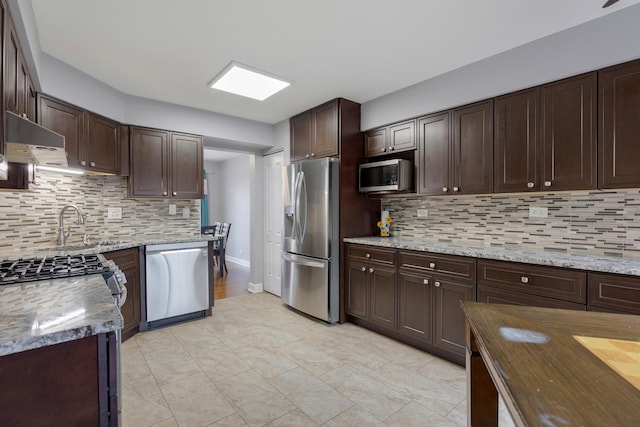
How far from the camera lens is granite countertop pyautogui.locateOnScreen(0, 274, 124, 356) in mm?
869

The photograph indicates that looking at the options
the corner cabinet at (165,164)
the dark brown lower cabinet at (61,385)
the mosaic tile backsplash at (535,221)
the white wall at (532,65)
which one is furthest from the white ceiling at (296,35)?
the dark brown lower cabinet at (61,385)

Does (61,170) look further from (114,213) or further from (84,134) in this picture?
(114,213)

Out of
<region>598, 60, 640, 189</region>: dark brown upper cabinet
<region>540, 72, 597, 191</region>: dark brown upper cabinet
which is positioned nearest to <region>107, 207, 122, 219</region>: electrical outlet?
<region>540, 72, 597, 191</region>: dark brown upper cabinet

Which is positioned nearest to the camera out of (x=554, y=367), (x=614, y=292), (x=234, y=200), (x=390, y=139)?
(x=554, y=367)

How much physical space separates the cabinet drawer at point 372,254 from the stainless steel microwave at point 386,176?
613 millimetres

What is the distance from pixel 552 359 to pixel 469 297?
5.53ft

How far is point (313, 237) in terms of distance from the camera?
344 cm

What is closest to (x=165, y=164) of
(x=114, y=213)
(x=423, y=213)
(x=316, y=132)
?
(x=114, y=213)

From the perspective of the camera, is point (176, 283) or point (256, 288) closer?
point (176, 283)

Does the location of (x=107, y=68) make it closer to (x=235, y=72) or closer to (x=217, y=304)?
(x=235, y=72)

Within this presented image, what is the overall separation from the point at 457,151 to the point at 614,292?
147 centimetres

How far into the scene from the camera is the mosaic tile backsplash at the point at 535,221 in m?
2.15

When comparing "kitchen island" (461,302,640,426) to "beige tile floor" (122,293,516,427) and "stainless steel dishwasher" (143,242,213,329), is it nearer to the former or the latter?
"beige tile floor" (122,293,516,427)

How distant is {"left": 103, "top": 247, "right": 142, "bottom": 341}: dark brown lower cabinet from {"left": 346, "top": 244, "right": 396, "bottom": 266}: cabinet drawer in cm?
214
